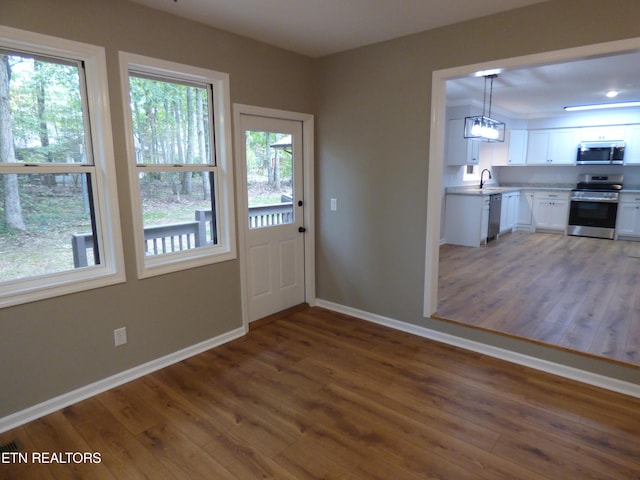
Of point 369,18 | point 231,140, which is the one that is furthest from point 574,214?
point 231,140

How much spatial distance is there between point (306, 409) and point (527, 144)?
801 centimetres

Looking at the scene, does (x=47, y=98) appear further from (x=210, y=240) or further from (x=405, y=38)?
(x=405, y=38)

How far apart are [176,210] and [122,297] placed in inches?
30.9

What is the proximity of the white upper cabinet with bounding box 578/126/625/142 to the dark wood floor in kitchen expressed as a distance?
2038 mm

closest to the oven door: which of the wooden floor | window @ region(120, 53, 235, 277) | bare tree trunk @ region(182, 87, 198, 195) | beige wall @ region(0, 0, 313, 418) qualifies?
the wooden floor

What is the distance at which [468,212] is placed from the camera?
263 inches

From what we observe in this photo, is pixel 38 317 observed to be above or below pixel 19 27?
below

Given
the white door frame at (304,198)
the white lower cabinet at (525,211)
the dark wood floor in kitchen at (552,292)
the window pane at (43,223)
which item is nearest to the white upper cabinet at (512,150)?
the white lower cabinet at (525,211)

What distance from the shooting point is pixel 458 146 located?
21.6ft

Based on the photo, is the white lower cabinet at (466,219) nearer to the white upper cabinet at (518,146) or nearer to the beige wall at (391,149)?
the white upper cabinet at (518,146)

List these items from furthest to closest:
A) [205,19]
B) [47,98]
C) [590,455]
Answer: [205,19] < [47,98] < [590,455]

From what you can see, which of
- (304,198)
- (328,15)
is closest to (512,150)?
(304,198)

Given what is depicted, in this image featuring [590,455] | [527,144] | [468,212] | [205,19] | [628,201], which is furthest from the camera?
[527,144]

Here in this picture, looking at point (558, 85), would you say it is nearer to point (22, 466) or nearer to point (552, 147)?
point (552, 147)
